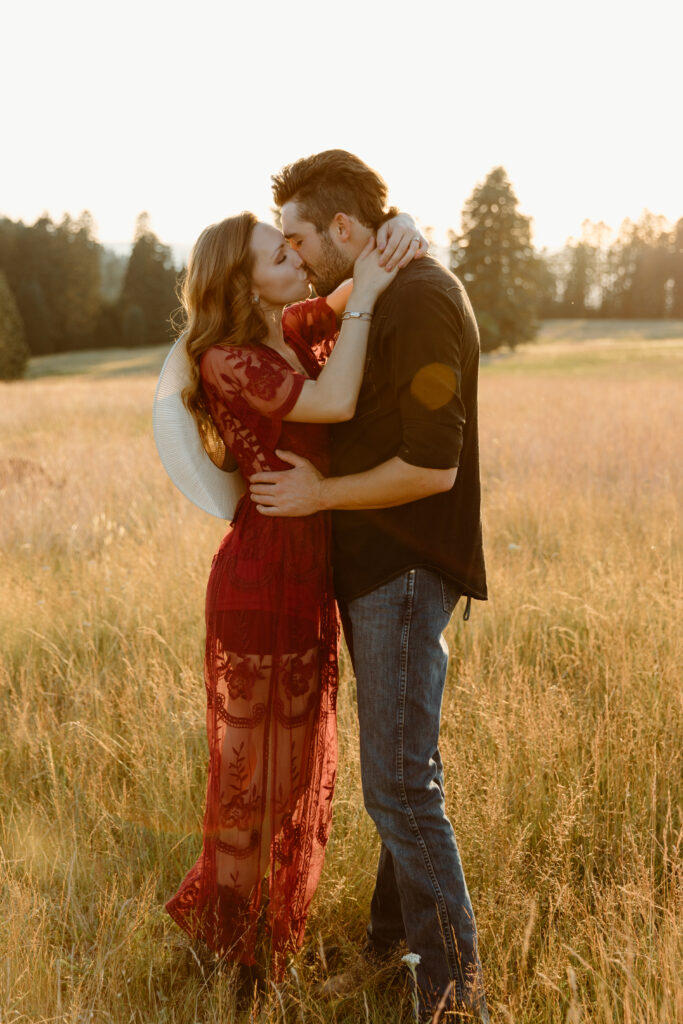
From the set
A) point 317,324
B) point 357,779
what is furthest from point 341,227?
point 357,779

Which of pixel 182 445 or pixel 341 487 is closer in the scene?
pixel 341 487

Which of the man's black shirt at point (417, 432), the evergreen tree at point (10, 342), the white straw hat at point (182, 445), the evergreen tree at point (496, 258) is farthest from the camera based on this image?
the evergreen tree at point (10, 342)

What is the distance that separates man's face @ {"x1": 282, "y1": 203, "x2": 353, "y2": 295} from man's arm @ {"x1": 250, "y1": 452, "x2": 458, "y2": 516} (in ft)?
1.82

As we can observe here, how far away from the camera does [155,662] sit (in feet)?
12.3

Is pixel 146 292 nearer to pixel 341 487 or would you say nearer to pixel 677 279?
pixel 677 279

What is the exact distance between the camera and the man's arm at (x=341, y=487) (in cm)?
195

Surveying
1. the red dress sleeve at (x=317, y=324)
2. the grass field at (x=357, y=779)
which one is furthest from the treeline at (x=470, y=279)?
the red dress sleeve at (x=317, y=324)

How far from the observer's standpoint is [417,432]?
190 cm

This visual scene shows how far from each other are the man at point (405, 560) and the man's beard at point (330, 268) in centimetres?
7

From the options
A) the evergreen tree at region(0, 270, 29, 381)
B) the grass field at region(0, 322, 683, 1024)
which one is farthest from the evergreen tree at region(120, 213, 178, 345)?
the grass field at region(0, 322, 683, 1024)

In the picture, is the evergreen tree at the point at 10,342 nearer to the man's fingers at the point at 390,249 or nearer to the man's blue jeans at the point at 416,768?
the man's fingers at the point at 390,249

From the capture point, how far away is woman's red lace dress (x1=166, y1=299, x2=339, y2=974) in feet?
7.20

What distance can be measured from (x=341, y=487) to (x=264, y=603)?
414 millimetres

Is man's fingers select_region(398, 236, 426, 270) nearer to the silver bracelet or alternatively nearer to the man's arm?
the silver bracelet
